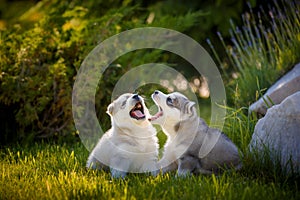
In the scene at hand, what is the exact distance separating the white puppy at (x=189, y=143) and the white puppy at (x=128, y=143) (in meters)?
0.13

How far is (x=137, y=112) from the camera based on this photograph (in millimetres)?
4965

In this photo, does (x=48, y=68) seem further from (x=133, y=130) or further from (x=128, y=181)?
(x=128, y=181)

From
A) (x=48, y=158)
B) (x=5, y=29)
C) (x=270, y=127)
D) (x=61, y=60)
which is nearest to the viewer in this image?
(x=270, y=127)

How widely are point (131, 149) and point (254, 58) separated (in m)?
3.44

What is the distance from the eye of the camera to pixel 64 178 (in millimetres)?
4395

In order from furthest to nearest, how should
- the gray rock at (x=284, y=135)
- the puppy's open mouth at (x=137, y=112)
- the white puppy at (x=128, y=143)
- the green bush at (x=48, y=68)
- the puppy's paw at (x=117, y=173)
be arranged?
the green bush at (x=48, y=68) → the puppy's open mouth at (x=137, y=112) → the white puppy at (x=128, y=143) → the puppy's paw at (x=117, y=173) → the gray rock at (x=284, y=135)

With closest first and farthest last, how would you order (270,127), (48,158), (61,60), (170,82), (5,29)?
(270,127), (48,158), (61,60), (5,29), (170,82)

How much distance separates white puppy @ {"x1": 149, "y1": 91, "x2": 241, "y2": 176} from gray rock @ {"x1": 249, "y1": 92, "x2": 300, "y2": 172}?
0.29 metres

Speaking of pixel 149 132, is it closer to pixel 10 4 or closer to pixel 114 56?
pixel 114 56

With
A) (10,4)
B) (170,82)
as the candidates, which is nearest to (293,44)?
(170,82)

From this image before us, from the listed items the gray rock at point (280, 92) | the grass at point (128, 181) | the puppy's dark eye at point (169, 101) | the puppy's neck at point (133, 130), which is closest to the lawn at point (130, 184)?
the grass at point (128, 181)

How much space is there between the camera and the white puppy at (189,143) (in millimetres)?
4688

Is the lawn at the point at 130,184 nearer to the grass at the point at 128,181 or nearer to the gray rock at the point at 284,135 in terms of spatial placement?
the grass at the point at 128,181

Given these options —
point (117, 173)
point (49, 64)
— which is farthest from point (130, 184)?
point (49, 64)
